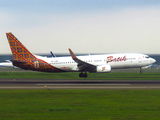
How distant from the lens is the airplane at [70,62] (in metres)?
43.5

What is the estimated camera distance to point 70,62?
148 feet

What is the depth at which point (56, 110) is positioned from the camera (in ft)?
53.8

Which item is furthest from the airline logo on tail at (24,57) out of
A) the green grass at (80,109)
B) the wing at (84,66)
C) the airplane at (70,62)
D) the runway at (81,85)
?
the green grass at (80,109)

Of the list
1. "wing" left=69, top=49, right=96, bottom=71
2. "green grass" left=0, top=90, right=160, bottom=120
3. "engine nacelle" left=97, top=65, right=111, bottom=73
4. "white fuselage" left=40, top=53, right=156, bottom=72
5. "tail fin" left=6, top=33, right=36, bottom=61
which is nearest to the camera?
"green grass" left=0, top=90, right=160, bottom=120

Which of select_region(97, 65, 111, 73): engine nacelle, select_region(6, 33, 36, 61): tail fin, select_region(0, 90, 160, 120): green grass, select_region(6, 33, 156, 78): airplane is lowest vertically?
select_region(0, 90, 160, 120): green grass

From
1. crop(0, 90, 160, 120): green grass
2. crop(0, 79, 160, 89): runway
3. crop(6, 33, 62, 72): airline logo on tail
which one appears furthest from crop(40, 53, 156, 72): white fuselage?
crop(0, 90, 160, 120): green grass

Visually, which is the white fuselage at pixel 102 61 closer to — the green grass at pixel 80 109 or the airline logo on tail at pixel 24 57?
the airline logo on tail at pixel 24 57

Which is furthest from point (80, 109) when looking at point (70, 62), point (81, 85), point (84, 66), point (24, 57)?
point (24, 57)

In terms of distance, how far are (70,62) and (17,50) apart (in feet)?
31.1

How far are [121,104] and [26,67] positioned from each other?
27901 millimetres

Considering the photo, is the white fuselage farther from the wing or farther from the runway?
the runway

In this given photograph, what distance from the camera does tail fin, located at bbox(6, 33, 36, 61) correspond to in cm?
4388

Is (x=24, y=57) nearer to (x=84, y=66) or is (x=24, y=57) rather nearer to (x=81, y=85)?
(x=84, y=66)

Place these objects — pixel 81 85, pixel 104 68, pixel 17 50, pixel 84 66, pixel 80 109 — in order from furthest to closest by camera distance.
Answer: pixel 84 66, pixel 17 50, pixel 104 68, pixel 81 85, pixel 80 109
